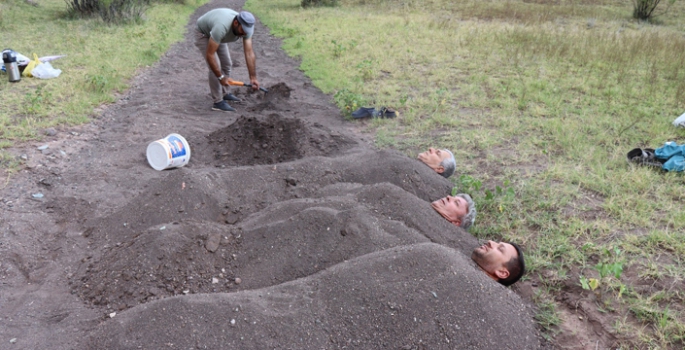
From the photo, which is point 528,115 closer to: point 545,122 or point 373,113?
point 545,122

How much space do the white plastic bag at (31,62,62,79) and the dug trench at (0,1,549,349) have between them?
2213 mm

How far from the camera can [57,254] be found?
3.20 meters

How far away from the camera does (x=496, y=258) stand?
285cm

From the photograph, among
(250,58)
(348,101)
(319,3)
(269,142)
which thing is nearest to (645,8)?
(319,3)

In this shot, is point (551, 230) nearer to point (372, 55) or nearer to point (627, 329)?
point (627, 329)

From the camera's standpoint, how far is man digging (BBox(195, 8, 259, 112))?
5594mm

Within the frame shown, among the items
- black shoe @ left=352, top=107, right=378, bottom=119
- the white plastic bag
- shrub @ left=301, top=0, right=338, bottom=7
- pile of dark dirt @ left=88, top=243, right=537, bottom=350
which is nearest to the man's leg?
black shoe @ left=352, top=107, right=378, bottom=119

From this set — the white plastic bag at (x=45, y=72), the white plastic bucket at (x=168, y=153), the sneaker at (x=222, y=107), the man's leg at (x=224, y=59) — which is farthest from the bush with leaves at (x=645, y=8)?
the white plastic bag at (x=45, y=72)

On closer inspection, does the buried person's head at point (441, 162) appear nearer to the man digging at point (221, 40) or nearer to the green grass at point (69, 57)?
the man digging at point (221, 40)

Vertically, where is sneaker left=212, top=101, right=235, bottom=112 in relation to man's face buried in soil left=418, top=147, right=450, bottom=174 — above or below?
below

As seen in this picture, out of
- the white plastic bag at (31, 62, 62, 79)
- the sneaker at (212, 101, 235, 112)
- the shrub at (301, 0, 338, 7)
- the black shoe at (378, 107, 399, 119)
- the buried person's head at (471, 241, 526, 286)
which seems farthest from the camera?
the shrub at (301, 0, 338, 7)

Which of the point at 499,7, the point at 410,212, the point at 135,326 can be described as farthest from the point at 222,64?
the point at 499,7

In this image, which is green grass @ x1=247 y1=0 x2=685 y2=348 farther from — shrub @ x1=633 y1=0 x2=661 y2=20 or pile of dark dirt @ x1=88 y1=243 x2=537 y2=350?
shrub @ x1=633 y1=0 x2=661 y2=20

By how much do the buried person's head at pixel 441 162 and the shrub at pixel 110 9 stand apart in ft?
33.1
